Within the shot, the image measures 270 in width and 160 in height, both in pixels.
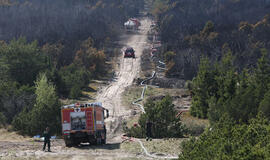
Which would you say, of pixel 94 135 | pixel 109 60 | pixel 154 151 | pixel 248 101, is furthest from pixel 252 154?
pixel 109 60

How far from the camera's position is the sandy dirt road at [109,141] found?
21766mm

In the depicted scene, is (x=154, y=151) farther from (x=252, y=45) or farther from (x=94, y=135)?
(x=252, y=45)

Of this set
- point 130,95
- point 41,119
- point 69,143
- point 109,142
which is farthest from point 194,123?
point 130,95

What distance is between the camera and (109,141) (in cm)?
2948

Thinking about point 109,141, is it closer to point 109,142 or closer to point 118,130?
point 109,142

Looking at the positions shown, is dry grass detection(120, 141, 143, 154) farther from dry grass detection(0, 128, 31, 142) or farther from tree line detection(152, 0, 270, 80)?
tree line detection(152, 0, 270, 80)

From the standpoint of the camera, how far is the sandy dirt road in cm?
2177

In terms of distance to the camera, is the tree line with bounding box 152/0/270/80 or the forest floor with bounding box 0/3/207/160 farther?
the tree line with bounding box 152/0/270/80

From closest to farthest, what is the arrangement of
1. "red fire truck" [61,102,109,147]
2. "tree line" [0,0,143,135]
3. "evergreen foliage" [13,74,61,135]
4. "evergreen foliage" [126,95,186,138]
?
1. "red fire truck" [61,102,109,147]
2. "evergreen foliage" [126,95,186,138]
3. "evergreen foliage" [13,74,61,135]
4. "tree line" [0,0,143,135]

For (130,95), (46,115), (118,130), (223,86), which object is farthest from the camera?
(130,95)

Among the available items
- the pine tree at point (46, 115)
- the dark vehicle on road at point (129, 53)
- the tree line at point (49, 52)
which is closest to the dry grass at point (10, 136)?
the tree line at point (49, 52)

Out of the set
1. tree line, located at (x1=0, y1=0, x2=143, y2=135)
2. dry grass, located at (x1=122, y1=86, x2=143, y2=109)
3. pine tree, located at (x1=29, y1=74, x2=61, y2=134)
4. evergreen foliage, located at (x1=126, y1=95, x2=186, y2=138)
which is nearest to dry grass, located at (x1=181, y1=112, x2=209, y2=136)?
evergreen foliage, located at (x1=126, y1=95, x2=186, y2=138)

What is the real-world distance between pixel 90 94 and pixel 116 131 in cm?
1966

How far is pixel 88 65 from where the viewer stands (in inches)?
2776
